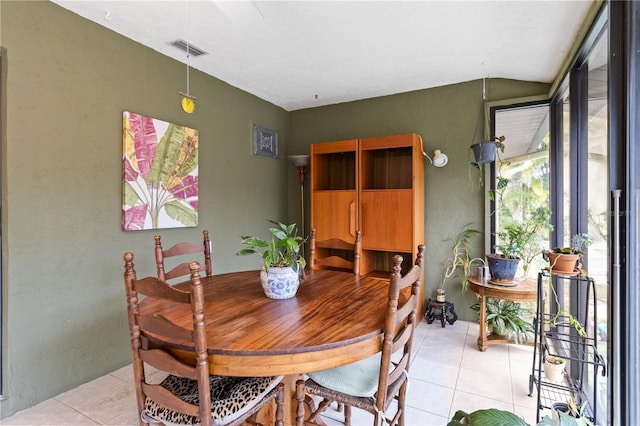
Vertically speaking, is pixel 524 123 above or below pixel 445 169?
above

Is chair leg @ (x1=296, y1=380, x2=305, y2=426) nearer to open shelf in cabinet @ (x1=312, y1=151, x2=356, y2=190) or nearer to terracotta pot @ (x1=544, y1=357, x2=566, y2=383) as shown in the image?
terracotta pot @ (x1=544, y1=357, x2=566, y2=383)

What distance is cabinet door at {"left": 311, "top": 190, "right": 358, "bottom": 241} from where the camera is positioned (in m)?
3.49

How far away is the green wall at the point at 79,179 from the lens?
1.92 m

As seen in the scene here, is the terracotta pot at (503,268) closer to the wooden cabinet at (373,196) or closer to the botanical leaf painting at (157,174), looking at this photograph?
the wooden cabinet at (373,196)

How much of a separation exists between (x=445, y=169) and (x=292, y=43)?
6.77 feet

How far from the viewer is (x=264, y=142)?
3922mm

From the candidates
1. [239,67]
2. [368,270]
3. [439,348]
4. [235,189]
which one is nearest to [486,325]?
[439,348]

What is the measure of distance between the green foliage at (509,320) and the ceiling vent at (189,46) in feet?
11.4

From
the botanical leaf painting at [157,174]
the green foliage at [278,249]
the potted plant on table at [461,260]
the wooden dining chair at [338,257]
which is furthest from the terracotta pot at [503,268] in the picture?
the botanical leaf painting at [157,174]

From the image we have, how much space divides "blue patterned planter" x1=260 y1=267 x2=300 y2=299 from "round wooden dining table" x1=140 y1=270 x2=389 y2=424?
35mm

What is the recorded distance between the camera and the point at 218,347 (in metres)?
1.10

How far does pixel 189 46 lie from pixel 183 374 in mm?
2541

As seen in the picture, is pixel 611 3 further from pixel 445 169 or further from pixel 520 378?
pixel 520 378

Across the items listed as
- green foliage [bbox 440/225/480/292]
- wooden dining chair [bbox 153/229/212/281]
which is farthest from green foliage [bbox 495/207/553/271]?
wooden dining chair [bbox 153/229/212/281]
